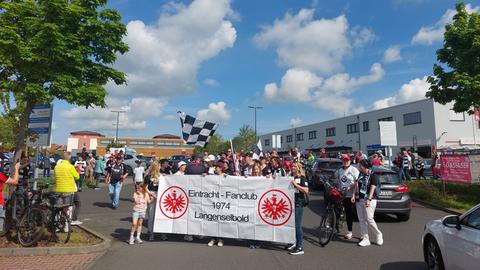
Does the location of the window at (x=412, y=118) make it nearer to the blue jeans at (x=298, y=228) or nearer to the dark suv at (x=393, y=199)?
the dark suv at (x=393, y=199)

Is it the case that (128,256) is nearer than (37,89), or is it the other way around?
(128,256)

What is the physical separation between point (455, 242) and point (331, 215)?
3395 millimetres

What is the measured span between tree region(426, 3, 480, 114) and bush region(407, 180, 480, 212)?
313cm

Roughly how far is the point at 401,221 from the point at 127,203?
9694 mm

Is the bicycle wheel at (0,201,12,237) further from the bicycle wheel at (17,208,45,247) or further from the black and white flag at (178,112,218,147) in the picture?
the black and white flag at (178,112,218,147)

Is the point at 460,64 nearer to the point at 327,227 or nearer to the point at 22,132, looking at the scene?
the point at 327,227

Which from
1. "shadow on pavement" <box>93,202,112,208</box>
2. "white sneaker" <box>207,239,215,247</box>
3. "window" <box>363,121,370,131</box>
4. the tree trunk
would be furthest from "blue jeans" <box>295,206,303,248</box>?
"window" <box>363,121,370,131</box>

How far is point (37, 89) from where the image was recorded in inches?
374

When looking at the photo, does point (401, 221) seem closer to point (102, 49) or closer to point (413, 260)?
point (413, 260)

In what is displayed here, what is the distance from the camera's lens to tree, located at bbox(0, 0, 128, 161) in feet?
30.3

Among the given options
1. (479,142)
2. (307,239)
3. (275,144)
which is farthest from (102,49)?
(479,142)

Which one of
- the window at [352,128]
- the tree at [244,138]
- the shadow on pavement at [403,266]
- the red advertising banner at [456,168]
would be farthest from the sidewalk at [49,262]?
the tree at [244,138]

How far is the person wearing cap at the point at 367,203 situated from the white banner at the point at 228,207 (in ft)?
5.15

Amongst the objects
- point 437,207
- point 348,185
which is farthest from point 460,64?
point 348,185
